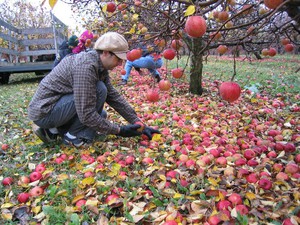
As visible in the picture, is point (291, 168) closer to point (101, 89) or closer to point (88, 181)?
point (88, 181)

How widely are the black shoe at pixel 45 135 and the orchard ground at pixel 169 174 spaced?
9cm

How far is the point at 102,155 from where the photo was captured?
260cm

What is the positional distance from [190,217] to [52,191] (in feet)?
3.33

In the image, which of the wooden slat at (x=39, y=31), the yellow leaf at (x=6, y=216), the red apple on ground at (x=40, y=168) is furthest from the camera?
the wooden slat at (x=39, y=31)

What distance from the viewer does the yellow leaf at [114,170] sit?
2205 mm

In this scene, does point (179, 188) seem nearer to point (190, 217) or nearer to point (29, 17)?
point (190, 217)

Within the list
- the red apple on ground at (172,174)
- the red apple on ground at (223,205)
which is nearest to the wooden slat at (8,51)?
the red apple on ground at (172,174)

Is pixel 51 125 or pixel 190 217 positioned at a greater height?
pixel 51 125

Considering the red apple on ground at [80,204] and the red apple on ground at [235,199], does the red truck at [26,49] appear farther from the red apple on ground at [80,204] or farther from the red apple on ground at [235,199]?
the red apple on ground at [235,199]

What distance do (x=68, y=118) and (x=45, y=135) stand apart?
375mm

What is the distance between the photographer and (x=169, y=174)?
2.14 m

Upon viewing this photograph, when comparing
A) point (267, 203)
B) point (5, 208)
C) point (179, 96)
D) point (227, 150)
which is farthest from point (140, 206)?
point (179, 96)

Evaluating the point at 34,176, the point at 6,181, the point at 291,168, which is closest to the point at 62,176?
the point at 34,176

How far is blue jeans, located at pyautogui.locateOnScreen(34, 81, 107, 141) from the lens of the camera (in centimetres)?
265
